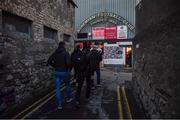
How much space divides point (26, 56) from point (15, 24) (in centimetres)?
116

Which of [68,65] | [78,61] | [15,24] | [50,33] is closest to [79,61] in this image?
[78,61]

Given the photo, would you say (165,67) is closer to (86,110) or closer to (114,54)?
(86,110)

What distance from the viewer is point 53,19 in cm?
1216

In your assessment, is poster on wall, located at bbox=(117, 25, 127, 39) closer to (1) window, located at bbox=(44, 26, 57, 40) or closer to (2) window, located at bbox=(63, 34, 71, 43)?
(2) window, located at bbox=(63, 34, 71, 43)

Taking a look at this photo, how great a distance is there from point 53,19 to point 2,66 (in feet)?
18.4

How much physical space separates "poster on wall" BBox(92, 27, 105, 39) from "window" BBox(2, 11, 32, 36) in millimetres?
17378

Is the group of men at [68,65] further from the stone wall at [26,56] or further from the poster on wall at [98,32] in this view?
the poster on wall at [98,32]

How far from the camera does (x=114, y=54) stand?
2758 centimetres

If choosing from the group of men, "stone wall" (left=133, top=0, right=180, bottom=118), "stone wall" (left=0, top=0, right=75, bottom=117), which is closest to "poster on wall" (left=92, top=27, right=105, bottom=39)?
"stone wall" (left=0, top=0, right=75, bottom=117)

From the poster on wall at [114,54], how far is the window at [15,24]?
61.7 feet

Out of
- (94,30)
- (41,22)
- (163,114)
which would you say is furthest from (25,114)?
(94,30)

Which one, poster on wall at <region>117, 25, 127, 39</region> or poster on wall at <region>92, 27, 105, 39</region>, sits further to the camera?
poster on wall at <region>92, 27, 105, 39</region>

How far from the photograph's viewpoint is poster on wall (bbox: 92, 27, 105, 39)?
2634 centimetres

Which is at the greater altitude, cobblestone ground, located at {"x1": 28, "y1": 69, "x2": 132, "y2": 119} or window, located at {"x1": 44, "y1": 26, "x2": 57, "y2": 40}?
window, located at {"x1": 44, "y1": 26, "x2": 57, "y2": 40}
